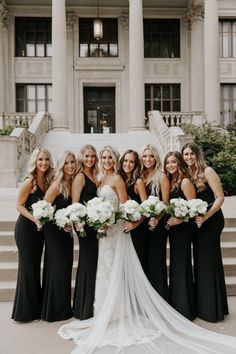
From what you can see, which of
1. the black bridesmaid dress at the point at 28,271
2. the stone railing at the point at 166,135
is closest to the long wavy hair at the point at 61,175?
the black bridesmaid dress at the point at 28,271

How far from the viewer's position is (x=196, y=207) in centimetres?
464

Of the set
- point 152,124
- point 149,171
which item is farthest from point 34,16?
point 149,171

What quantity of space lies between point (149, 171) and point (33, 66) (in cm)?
2127

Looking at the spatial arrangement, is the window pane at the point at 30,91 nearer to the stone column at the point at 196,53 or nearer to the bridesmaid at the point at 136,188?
the stone column at the point at 196,53

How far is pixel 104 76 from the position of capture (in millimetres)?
24734

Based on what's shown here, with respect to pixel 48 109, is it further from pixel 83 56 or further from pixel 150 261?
pixel 150 261

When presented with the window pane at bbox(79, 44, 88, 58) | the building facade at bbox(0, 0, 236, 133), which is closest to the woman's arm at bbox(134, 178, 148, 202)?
the building facade at bbox(0, 0, 236, 133)

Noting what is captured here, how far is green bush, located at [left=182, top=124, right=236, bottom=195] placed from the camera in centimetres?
1288

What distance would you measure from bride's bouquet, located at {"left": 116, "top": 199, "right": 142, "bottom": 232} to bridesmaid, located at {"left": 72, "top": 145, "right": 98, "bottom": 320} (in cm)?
50

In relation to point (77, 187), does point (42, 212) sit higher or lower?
lower

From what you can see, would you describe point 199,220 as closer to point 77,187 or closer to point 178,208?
point 178,208

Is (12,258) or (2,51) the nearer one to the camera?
(12,258)

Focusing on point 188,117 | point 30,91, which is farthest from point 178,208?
point 30,91

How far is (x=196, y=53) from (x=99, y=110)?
22.2 feet
